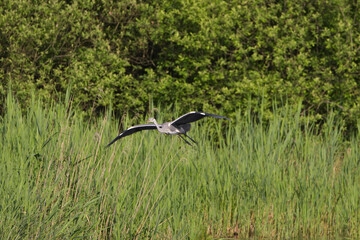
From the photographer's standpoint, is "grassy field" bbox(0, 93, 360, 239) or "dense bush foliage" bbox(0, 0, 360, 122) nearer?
"grassy field" bbox(0, 93, 360, 239)

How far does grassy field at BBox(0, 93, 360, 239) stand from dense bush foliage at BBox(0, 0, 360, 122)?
A: 9.15 feet

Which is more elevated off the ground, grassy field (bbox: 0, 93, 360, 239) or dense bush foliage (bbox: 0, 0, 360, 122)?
dense bush foliage (bbox: 0, 0, 360, 122)

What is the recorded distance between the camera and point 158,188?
15.3ft

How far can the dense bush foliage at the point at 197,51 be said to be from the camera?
8.76 meters

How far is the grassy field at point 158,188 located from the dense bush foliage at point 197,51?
2.79 meters

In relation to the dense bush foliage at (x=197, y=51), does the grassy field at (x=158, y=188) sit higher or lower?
lower

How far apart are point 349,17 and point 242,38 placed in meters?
1.99

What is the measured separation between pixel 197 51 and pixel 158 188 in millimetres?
5189

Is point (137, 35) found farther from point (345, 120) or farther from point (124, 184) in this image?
point (124, 184)

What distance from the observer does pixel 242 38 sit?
31.1ft

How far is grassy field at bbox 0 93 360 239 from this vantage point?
3.81m

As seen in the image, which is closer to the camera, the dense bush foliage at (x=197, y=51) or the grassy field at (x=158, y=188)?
the grassy field at (x=158, y=188)

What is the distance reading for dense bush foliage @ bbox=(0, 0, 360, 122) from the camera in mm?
8758

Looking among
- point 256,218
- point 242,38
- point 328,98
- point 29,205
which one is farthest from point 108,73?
point 29,205
